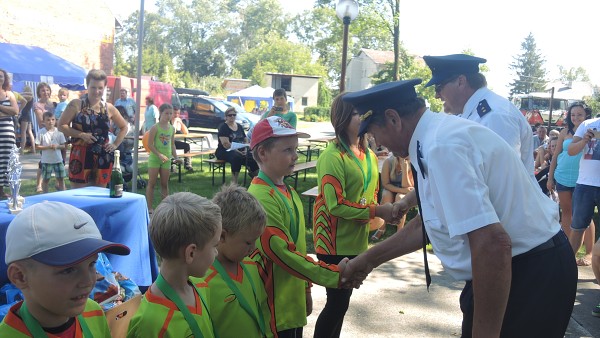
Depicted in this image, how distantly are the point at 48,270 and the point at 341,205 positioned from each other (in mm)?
2082

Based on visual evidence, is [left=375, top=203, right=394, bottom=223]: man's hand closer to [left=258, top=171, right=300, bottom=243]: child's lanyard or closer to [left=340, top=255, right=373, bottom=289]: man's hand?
[left=340, top=255, right=373, bottom=289]: man's hand

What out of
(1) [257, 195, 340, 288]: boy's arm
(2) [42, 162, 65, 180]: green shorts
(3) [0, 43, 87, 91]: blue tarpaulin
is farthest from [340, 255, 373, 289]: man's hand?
(3) [0, 43, 87, 91]: blue tarpaulin

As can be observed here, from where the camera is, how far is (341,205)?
3564 mm

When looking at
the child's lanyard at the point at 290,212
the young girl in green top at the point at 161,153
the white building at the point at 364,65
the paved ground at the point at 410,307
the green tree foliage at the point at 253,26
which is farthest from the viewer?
the green tree foliage at the point at 253,26

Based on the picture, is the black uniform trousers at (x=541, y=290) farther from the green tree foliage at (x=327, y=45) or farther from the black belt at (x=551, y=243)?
the green tree foliage at (x=327, y=45)

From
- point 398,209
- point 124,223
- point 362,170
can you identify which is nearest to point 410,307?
point 398,209

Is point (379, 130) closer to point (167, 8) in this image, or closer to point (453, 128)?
point (453, 128)

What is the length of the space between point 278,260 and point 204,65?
96444 millimetres

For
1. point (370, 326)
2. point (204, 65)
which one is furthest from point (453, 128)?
point (204, 65)

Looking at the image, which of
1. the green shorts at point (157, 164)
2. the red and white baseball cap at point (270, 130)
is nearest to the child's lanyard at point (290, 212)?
the red and white baseball cap at point (270, 130)

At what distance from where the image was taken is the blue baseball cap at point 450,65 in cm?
393

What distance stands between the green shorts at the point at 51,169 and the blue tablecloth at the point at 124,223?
16.8 ft

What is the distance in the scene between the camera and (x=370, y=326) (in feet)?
15.9

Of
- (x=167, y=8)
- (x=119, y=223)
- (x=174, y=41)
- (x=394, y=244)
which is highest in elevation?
(x=167, y=8)
